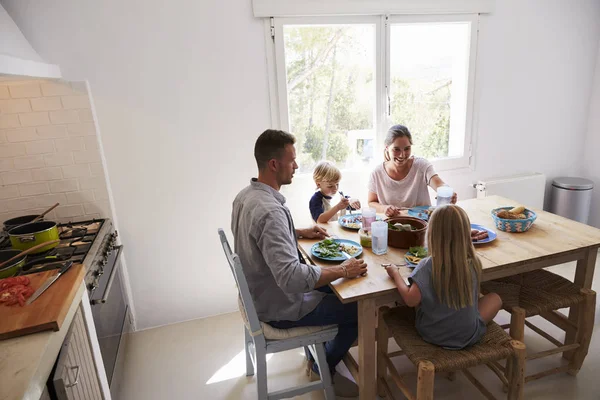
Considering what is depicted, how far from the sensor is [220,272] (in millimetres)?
2936

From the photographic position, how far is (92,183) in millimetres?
2473

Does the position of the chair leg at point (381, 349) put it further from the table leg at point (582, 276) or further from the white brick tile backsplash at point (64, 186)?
the white brick tile backsplash at point (64, 186)

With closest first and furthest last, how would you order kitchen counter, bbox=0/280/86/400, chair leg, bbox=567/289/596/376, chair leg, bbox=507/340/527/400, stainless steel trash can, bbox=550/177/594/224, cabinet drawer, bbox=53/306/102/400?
kitchen counter, bbox=0/280/86/400
cabinet drawer, bbox=53/306/102/400
chair leg, bbox=507/340/527/400
chair leg, bbox=567/289/596/376
stainless steel trash can, bbox=550/177/594/224

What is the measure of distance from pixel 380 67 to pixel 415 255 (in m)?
1.65

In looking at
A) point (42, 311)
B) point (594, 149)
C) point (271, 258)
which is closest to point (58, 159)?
point (42, 311)

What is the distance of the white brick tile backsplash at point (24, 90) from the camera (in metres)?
2.23

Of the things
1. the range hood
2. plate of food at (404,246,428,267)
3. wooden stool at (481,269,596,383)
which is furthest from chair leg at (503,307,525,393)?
the range hood

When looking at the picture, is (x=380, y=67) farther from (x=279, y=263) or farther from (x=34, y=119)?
(x=34, y=119)

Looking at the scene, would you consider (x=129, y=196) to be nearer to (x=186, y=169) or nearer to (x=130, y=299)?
(x=186, y=169)

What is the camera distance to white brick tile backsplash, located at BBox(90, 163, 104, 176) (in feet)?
8.05

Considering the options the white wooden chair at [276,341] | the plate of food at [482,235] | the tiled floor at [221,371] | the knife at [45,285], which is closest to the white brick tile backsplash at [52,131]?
the knife at [45,285]

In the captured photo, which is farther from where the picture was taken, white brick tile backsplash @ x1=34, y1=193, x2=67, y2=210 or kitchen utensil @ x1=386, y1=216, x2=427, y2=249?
A: white brick tile backsplash @ x1=34, y1=193, x2=67, y2=210

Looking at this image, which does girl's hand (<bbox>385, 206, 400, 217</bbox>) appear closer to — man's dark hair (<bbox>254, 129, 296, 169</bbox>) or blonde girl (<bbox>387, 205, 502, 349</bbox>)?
blonde girl (<bbox>387, 205, 502, 349</bbox>)

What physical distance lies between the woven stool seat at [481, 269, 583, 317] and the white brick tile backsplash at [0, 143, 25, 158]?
275cm
